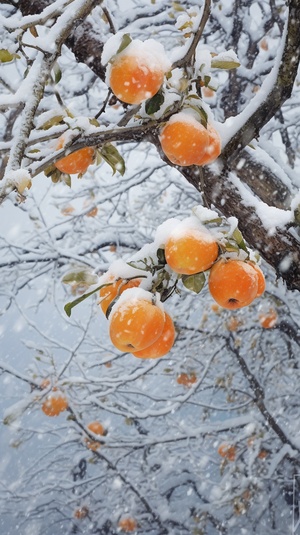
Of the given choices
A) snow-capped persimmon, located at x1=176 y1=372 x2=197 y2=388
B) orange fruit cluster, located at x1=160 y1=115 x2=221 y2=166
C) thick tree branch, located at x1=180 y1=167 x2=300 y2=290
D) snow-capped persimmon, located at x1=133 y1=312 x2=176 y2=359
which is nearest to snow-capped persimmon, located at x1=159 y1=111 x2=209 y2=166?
orange fruit cluster, located at x1=160 y1=115 x2=221 y2=166

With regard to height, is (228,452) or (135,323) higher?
(135,323)

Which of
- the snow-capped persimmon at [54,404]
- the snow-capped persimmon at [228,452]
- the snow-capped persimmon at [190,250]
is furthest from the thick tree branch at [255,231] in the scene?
the snow-capped persimmon at [228,452]

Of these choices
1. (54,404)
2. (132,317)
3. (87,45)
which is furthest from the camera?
(54,404)

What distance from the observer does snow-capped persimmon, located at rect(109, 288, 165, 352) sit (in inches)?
36.5

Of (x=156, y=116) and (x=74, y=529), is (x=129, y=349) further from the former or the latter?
(x=74, y=529)

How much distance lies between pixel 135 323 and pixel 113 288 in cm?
15

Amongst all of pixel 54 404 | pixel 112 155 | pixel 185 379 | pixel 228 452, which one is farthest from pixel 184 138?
pixel 228 452

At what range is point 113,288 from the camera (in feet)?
3.42

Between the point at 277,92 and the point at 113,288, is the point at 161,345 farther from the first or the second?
the point at 277,92

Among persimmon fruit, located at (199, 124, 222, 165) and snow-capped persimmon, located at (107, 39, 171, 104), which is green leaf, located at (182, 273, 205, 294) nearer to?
persimmon fruit, located at (199, 124, 222, 165)

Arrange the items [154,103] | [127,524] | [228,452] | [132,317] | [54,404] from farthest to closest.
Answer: [127,524], [228,452], [54,404], [154,103], [132,317]

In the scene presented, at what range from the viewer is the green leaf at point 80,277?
1074 millimetres

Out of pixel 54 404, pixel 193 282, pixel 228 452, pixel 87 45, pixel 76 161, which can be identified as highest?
pixel 87 45

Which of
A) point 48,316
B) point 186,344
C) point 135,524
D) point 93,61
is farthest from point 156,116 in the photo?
point 48,316
